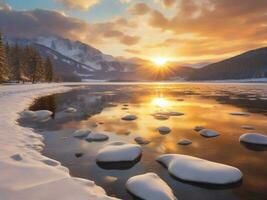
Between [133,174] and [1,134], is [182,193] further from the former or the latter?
[1,134]

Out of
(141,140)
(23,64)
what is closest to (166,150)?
(141,140)

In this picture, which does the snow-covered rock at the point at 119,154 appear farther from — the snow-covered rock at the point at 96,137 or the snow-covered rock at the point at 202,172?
the snow-covered rock at the point at 96,137

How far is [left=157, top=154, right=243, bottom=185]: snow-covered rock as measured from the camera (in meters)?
8.24

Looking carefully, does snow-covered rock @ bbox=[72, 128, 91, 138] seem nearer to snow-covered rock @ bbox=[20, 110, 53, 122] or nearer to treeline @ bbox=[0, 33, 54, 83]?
snow-covered rock @ bbox=[20, 110, 53, 122]

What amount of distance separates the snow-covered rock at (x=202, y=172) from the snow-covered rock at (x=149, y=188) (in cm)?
127

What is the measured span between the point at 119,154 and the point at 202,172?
355cm

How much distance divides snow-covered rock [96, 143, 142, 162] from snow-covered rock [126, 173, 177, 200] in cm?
221

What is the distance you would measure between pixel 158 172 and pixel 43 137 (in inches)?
292

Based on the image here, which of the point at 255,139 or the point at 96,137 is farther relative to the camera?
the point at 96,137

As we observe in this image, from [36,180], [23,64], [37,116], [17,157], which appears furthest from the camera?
[23,64]

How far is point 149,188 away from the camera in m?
7.26

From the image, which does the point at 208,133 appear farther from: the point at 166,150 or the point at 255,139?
the point at 166,150

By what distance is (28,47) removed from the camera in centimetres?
8031

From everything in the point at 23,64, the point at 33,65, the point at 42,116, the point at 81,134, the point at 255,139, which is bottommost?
the point at 42,116
